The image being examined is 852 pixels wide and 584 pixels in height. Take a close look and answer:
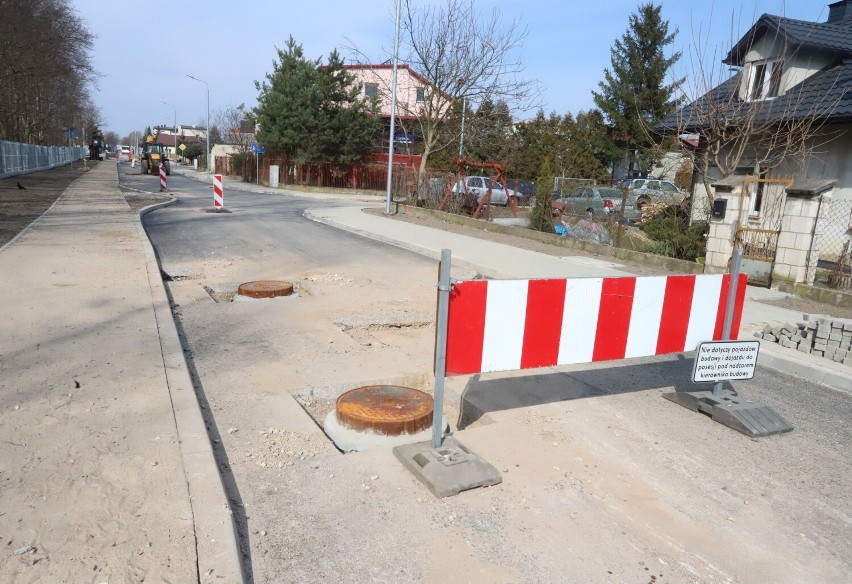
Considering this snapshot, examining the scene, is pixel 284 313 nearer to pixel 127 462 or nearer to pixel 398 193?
pixel 127 462

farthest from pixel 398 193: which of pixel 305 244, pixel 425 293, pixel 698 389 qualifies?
pixel 698 389

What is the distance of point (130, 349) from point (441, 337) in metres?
3.31

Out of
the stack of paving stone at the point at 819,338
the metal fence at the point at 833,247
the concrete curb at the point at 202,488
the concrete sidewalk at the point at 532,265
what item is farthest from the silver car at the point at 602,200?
the concrete curb at the point at 202,488

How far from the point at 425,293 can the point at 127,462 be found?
5.94 m

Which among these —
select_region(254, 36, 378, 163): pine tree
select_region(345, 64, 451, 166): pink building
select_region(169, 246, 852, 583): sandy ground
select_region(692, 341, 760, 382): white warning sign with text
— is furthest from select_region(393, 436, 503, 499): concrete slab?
select_region(254, 36, 378, 163): pine tree

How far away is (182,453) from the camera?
3.56 m

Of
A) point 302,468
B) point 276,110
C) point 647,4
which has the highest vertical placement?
point 647,4

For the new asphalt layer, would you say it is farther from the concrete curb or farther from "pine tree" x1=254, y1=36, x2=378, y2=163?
"pine tree" x1=254, y1=36, x2=378, y2=163

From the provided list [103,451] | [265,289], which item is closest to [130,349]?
[103,451]

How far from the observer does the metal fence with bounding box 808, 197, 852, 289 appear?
33.8 ft

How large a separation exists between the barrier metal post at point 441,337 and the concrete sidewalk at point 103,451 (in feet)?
4.34

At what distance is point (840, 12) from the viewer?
734 inches

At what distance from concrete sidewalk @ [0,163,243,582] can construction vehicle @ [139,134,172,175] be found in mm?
42979

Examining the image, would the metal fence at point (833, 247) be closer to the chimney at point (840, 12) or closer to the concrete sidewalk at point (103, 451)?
the chimney at point (840, 12)
